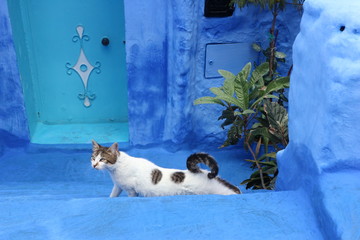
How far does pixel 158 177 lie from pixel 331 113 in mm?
1419

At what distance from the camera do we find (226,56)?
4523 mm

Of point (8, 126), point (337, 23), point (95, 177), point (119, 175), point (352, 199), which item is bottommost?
point (95, 177)

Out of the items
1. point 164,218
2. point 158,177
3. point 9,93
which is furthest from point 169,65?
point 164,218

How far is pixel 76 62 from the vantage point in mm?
4934

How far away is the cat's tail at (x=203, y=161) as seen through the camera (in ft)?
8.70

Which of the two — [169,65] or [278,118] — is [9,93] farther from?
[278,118]

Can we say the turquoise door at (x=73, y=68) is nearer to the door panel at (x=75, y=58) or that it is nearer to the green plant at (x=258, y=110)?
the door panel at (x=75, y=58)

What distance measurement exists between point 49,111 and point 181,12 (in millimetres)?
2182

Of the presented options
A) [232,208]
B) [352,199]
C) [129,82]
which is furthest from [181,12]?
[352,199]

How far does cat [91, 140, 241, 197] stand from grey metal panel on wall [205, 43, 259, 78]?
191cm

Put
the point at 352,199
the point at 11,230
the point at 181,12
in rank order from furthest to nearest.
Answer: the point at 181,12 → the point at 11,230 → the point at 352,199

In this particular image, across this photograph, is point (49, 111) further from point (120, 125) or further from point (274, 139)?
point (274, 139)

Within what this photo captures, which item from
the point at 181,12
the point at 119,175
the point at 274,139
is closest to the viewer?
the point at 119,175

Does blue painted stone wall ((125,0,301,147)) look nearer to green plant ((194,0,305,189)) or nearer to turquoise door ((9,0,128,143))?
green plant ((194,0,305,189))
